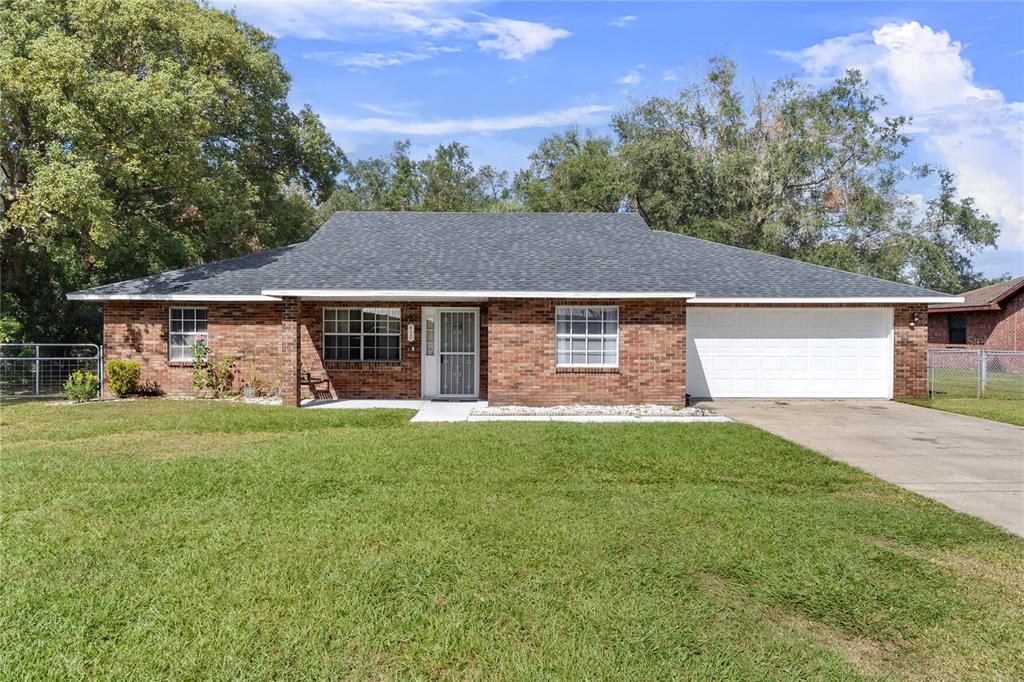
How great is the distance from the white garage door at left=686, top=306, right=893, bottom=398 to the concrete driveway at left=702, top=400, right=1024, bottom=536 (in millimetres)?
693

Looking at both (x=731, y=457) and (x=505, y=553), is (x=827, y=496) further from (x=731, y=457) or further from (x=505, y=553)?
(x=505, y=553)

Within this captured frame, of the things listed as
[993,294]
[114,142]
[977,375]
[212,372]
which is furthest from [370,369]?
[993,294]

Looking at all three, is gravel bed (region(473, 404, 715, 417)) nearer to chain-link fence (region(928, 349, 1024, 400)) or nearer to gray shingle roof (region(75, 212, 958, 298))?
gray shingle roof (region(75, 212, 958, 298))

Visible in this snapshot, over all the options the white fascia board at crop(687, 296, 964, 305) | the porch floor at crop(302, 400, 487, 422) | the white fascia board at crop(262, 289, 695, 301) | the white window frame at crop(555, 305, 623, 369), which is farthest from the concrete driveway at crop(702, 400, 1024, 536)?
the porch floor at crop(302, 400, 487, 422)

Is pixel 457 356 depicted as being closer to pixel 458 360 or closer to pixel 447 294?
pixel 458 360

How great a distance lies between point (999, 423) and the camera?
1204cm

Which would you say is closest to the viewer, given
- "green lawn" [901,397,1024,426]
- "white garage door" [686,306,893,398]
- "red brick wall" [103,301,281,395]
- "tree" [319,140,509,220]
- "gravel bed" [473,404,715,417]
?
"green lawn" [901,397,1024,426]

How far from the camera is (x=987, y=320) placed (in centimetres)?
2747

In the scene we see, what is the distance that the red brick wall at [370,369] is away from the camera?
1541 centimetres

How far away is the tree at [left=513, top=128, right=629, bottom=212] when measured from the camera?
32.3 m

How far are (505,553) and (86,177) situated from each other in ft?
45.5

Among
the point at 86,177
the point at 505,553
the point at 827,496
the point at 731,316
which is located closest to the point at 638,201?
the point at 731,316

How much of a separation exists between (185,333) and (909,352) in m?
18.3

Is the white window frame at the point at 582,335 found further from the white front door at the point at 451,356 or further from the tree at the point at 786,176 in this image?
the tree at the point at 786,176
